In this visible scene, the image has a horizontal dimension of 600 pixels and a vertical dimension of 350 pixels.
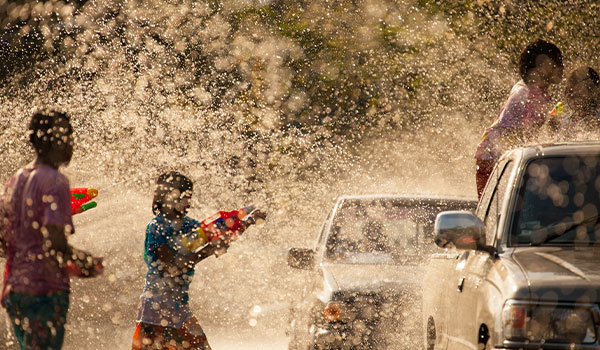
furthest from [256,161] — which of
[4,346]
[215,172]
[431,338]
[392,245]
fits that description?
[431,338]

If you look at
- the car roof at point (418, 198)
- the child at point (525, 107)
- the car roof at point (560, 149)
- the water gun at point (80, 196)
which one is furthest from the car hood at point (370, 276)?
the car roof at point (560, 149)

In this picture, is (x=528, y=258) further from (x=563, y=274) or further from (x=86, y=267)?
(x=86, y=267)

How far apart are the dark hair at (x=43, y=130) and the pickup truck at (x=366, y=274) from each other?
10.8 feet

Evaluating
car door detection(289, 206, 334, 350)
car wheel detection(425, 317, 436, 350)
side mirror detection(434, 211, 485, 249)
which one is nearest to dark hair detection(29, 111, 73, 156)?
side mirror detection(434, 211, 485, 249)

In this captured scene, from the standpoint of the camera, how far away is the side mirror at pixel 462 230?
17.4 feet

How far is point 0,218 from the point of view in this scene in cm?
559

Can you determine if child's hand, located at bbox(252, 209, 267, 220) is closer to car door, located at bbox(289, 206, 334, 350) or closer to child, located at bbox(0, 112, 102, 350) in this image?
child, located at bbox(0, 112, 102, 350)

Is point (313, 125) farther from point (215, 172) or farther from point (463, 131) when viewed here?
point (215, 172)

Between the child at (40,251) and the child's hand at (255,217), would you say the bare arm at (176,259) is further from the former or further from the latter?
the child at (40,251)

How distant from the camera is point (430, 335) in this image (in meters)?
7.05

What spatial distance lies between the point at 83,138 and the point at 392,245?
1725 cm

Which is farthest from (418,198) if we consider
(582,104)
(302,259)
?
(582,104)

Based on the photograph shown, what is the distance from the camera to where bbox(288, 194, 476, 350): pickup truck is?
821 centimetres

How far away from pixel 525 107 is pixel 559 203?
2348mm
